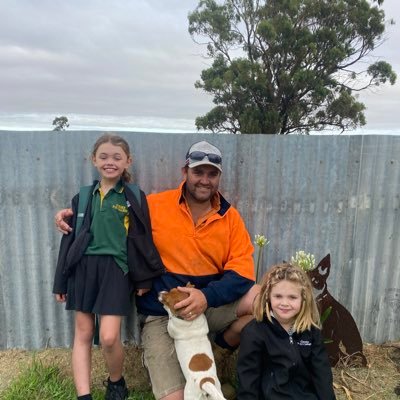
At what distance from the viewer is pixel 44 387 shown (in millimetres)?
2848

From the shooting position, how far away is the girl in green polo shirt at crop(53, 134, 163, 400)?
2.53 metres

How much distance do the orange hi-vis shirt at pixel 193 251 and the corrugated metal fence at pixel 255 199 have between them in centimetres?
47

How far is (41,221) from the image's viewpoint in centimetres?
312

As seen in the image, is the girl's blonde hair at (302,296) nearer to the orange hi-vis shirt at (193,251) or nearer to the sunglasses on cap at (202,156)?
the orange hi-vis shirt at (193,251)

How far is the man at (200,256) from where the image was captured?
265 centimetres

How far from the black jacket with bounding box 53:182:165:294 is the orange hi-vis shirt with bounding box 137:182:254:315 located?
0.09m

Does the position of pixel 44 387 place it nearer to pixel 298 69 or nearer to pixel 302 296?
pixel 302 296

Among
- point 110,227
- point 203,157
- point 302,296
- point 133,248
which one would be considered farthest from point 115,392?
point 203,157

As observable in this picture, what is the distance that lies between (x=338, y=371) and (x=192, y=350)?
1.46 metres

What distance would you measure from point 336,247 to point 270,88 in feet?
67.0

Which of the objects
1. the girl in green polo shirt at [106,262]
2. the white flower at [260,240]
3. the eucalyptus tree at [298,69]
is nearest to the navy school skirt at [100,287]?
the girl in green polo shirt at [106,262]

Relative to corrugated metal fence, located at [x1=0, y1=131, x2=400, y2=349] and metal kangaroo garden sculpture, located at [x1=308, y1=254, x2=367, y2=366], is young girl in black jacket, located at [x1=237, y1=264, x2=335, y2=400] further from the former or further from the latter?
corrugated metal fence, located at [x1=0, y1=131, x2=400, y2=349]

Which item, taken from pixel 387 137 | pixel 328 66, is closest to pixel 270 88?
pixel 328 66

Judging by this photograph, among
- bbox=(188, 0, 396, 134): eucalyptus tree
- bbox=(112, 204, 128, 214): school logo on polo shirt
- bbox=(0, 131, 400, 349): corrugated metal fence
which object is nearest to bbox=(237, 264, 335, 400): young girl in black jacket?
bbox=(0, 131, 400, 349): corrugated metal fence
